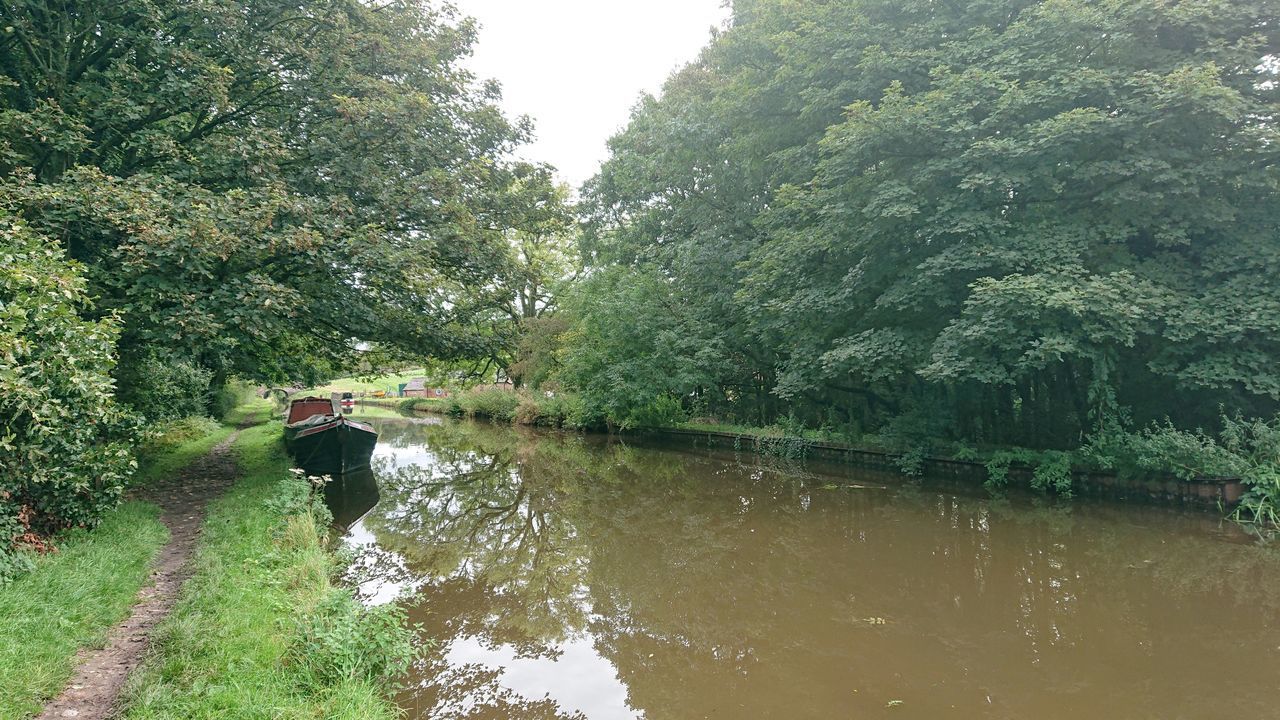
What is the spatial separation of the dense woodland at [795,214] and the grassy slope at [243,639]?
4.57 ft

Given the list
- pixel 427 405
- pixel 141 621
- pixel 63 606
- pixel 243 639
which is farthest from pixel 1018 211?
pixel 427 405

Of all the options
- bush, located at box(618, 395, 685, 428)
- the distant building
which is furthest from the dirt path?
the distant building

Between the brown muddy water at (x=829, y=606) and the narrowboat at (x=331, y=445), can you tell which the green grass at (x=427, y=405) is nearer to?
the narrowboat at (x=331, y=445)

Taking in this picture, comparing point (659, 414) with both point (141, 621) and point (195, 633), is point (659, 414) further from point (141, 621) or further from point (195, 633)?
point (195, 633)

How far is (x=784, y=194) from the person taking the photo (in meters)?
13.6

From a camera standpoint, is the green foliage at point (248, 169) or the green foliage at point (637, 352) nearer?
the green foliage at point (248, 169)

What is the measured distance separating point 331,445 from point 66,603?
10.2 meters

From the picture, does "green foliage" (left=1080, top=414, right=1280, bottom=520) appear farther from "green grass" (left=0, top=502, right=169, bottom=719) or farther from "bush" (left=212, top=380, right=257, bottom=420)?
"bush" (left=212, top=380, right=257, bottom=420)

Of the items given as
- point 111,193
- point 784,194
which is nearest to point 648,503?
point 784,194

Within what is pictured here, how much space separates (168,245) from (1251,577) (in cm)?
1215

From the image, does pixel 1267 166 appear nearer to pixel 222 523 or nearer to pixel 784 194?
pixel 784 194

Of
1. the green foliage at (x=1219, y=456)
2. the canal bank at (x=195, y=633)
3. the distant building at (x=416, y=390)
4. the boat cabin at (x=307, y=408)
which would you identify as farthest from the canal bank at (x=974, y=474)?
the distant building at (x=416, y=390)

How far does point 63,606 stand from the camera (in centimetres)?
416

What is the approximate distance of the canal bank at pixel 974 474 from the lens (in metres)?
8.73
